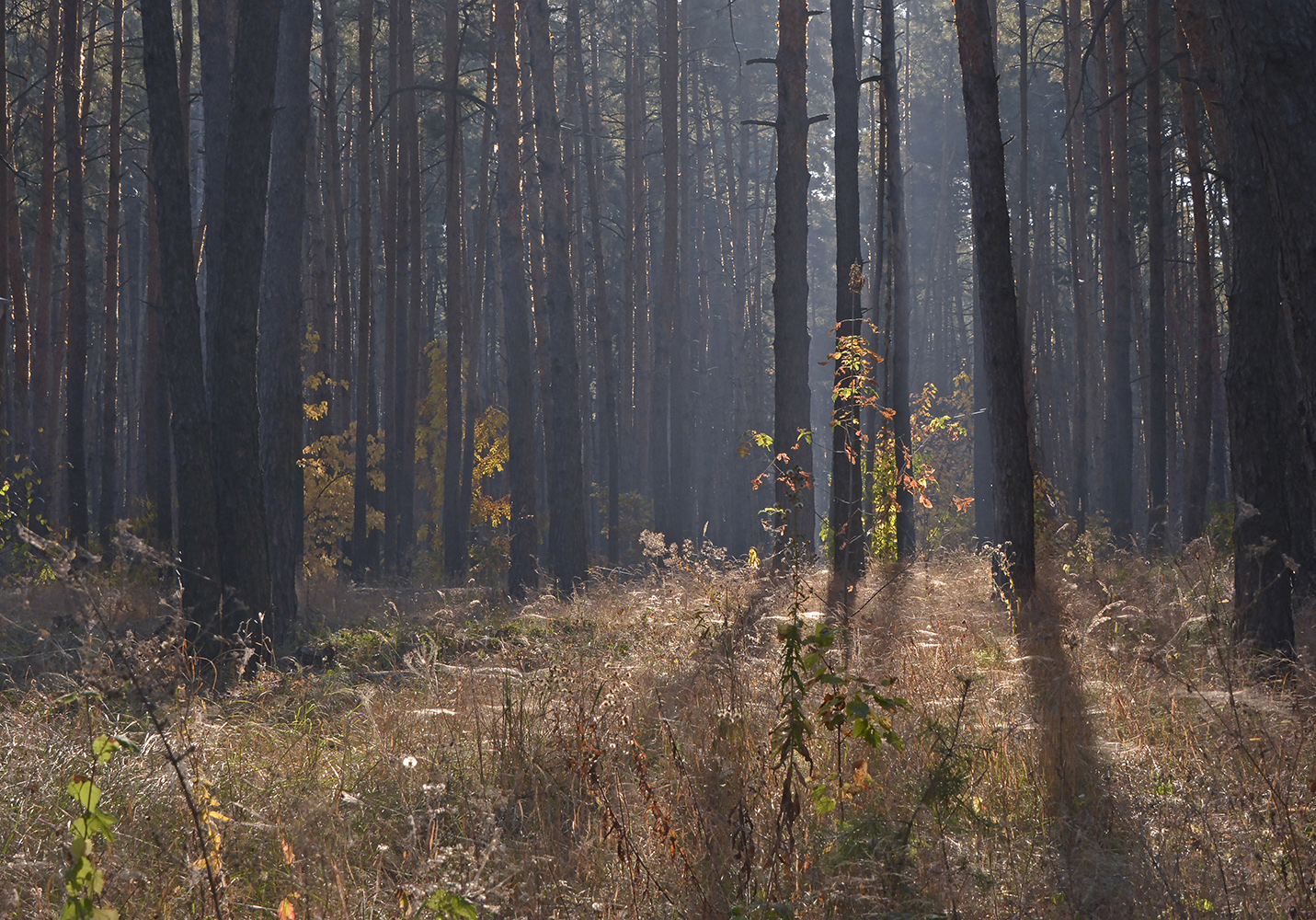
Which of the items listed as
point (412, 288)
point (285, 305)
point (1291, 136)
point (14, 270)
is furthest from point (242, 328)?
point (412, 288)

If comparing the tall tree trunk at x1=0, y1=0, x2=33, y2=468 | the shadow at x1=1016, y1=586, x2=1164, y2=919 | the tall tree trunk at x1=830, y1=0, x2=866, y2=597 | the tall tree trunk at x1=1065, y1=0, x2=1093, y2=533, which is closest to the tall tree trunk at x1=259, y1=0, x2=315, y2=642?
the tall tree trunk at x1=830, y1=0, x2=866, y2=597

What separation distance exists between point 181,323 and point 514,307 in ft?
21.6

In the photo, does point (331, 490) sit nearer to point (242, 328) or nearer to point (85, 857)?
point (242, 328)

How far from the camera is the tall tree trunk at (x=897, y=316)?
35.1 feet

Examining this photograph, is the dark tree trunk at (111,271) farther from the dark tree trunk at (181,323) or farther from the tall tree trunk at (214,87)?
the dark tree trunk at (181,323)

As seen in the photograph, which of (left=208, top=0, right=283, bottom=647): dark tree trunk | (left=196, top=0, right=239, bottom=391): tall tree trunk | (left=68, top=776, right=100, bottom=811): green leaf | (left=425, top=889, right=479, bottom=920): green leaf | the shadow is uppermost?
(left=196, top=0, right=239, bottom=391): tall tree trunk

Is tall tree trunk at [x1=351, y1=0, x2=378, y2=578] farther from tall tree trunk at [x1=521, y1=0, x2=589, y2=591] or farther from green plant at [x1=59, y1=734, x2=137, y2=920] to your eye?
green plant at [x1=59, y1=734, x2=137, y2=920]

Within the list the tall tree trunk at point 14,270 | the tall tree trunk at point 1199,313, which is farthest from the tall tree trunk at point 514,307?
the tall tree trunk at point 1199,313

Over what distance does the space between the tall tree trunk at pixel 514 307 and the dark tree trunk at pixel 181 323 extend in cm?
553

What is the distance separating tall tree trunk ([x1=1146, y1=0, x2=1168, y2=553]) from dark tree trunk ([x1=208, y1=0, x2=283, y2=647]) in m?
9.74

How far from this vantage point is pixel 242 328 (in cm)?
736

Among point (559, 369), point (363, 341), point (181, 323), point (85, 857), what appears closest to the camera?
point (85, 857)

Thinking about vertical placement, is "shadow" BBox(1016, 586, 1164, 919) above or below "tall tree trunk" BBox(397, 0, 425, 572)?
below

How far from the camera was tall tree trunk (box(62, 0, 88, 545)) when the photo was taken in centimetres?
1340
